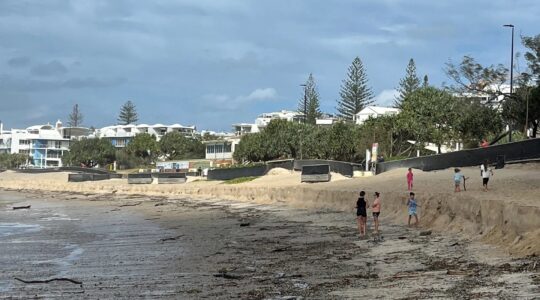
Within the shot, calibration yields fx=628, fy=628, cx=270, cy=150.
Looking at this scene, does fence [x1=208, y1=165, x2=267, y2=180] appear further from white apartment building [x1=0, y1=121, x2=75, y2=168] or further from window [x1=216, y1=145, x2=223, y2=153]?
white apartment building [x1=0, y1=121, x2=75, y2=168]

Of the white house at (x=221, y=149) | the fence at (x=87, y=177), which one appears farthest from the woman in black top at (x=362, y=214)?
the white house at (x=221, y=149)

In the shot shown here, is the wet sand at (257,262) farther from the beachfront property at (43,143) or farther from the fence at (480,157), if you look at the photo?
the beachfront property at (43,143)

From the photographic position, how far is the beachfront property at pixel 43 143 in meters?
161

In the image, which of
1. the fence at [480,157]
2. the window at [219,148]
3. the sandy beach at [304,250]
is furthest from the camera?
the window at [219,148]

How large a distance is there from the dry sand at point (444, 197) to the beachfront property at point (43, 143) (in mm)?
111476

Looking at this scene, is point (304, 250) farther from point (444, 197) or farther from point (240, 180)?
point (240, 180)

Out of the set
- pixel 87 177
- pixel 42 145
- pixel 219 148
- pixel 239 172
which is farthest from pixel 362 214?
pixel 42 145

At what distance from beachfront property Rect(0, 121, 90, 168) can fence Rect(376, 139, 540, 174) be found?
129140 mm

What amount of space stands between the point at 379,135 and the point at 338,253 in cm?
5342

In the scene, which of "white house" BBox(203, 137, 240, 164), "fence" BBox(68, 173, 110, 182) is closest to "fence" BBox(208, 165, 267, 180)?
"fence" BBox(68, 173, 110, 182)

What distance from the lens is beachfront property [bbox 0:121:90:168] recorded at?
528ft

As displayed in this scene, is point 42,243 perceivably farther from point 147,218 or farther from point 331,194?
point 331,194

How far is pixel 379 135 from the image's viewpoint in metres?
69.8

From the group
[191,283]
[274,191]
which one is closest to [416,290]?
[191,283]
